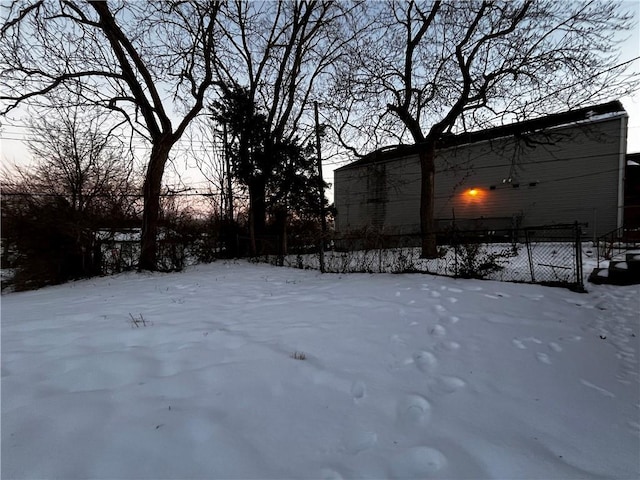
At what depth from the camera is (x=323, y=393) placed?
6.43 ft

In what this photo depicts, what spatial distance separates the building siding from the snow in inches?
289

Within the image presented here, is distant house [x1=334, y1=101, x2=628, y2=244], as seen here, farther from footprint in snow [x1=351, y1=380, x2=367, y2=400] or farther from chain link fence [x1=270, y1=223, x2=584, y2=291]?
footprint in snow [x1=351, y1=380, x2=367, y2=400]

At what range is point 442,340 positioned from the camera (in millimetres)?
2984

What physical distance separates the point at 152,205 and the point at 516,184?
697 inches

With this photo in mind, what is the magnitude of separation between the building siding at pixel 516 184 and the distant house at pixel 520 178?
4 cm

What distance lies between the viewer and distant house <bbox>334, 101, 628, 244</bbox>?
1249 cm

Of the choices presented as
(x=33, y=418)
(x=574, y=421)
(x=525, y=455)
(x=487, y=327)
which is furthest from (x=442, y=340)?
(x=33, y=418)

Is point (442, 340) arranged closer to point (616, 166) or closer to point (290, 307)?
point (290, 307)

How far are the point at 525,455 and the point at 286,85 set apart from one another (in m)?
15.8

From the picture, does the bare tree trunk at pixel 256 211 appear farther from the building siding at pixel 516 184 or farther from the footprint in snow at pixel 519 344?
the footprint in snow at pixel 519 344

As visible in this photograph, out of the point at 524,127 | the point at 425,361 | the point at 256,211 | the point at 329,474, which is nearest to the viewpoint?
the point at 329,474

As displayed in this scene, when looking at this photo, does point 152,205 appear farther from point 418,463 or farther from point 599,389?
point 599,389

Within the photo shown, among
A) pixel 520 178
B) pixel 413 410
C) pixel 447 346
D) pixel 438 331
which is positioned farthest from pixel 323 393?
pixel 520 178

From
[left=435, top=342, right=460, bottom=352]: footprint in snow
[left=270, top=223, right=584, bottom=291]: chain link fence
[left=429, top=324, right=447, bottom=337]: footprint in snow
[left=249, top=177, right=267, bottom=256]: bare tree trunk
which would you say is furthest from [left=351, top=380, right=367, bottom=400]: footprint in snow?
[left=249, top=177, right=267, bottom=256]: bare tree trunk
